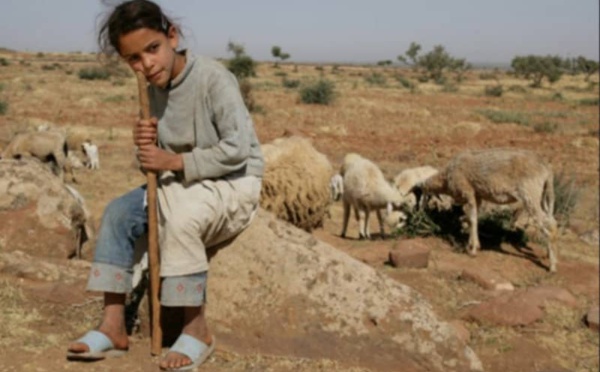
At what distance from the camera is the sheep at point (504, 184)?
882 cm

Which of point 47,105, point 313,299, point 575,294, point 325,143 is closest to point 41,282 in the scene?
point 313,299

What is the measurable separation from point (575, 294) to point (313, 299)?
557 cm

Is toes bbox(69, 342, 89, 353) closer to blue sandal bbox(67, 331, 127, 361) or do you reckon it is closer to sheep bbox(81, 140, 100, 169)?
blue sandal bbox(67, 331, 127, 361)

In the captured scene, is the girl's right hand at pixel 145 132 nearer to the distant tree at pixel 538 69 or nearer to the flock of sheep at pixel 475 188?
the flock of sheep at pixel 475 188

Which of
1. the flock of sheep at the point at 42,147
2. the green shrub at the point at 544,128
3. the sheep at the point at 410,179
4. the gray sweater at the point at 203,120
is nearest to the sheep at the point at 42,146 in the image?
the flock of sheep at the point at 42,147

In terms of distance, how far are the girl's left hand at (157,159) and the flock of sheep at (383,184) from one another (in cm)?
441

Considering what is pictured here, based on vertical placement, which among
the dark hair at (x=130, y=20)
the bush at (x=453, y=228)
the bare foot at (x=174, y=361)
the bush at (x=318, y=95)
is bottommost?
the bush at (x=453, y=228)

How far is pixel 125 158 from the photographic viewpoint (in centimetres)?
1508

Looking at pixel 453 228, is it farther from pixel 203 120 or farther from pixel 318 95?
pixel 318 95

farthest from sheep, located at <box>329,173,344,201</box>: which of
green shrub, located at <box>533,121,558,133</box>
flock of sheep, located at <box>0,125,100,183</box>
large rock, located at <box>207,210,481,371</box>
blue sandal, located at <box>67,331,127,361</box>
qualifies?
green shrub, located at <box>533,121,558,133</box>

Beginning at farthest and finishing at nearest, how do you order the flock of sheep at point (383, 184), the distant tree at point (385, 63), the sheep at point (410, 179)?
the distant tree at point (385, 63) < the sheep at point (410, 179) < the flock of sheep at point (383, 184)

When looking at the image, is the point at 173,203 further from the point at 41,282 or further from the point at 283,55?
the point at 283,55

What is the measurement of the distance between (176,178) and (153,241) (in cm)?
34

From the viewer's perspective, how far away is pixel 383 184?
33.8 feet
